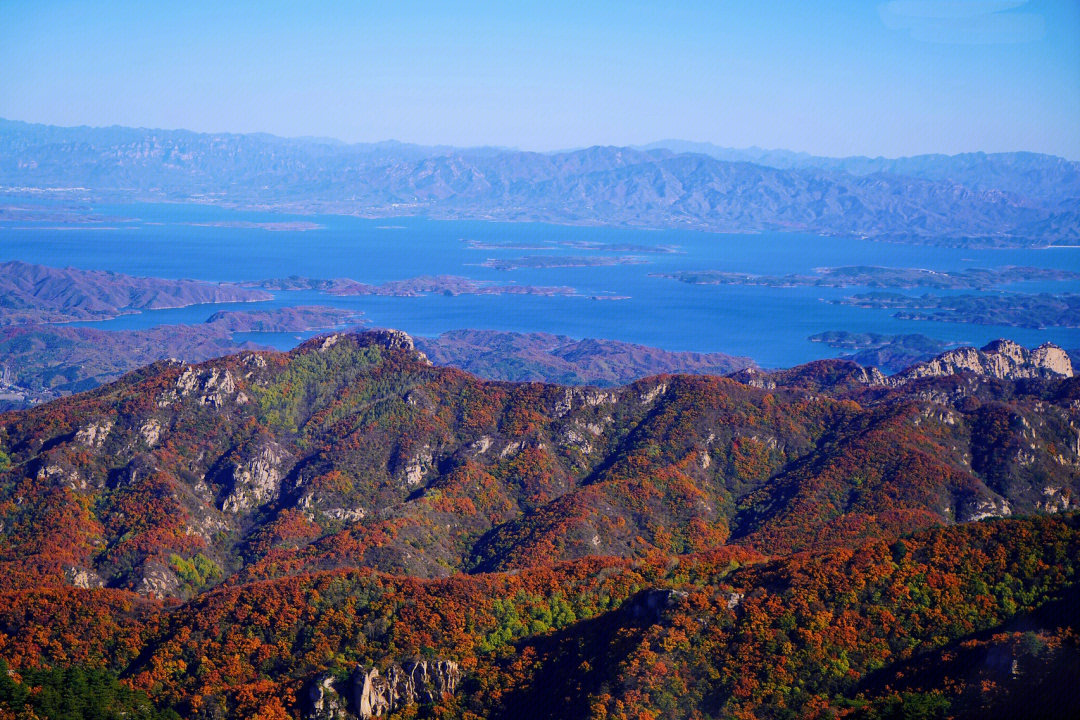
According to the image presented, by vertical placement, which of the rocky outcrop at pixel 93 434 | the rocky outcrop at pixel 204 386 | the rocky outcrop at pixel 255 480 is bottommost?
the rocky outcrop at pixel 255 480

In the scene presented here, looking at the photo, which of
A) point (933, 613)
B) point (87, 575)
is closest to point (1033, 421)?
point (933, 613)

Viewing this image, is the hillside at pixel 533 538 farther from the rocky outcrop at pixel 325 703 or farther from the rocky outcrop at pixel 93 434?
the rocky outcrop at pixel 93 434

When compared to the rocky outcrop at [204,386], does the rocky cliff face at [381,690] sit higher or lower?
lower

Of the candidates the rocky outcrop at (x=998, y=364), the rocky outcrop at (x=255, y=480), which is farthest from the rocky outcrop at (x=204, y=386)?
the rocky outcrop at (x=998, y=364)

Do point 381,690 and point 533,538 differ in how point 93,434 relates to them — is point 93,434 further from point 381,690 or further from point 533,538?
point 381,690

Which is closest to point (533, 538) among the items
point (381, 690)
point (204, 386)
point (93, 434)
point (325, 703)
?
point (381, 690)

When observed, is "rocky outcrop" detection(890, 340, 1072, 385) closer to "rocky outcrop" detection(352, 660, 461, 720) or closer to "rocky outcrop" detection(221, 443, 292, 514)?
"rocky outcrop" detection(221, 443, 292, 514)

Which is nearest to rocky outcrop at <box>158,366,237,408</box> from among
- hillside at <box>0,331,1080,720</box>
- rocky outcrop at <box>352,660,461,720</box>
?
hillside at <box>0,331,1080,720</box>
